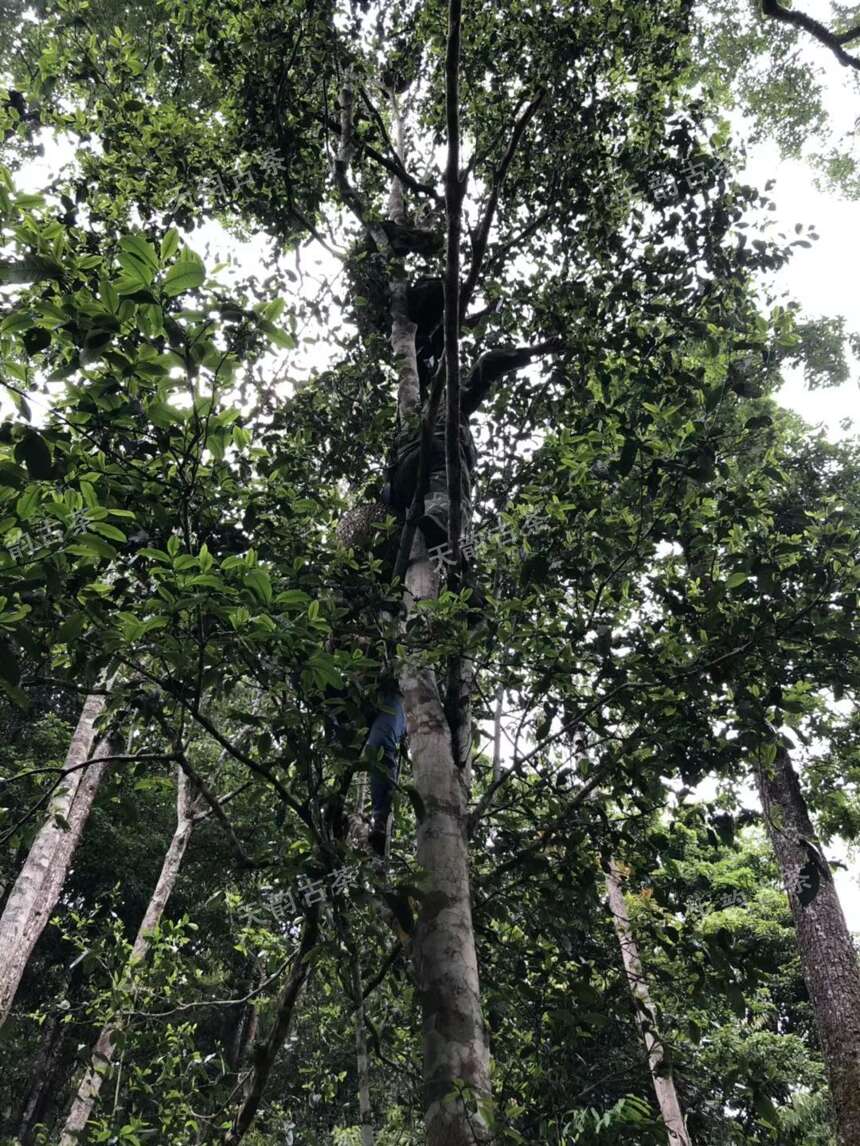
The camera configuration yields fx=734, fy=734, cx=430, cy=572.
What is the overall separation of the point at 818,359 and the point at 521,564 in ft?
36.1

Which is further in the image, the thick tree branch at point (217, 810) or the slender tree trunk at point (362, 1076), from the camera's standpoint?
the thick tree branch at point (217, 810)

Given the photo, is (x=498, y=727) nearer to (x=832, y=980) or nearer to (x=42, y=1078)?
(x=832, y=980)

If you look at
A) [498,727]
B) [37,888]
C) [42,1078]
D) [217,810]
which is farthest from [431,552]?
[42,1078]

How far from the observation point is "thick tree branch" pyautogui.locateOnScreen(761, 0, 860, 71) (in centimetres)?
362

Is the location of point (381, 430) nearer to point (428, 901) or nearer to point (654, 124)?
point (428, 901)

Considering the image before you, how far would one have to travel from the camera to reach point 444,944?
2.13 meters

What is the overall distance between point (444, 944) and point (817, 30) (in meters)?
4.52

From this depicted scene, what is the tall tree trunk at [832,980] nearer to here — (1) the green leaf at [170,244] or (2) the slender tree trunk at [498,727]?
(2) the slender tree trunk at [498,727]

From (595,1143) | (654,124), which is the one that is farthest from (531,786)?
(654,124)

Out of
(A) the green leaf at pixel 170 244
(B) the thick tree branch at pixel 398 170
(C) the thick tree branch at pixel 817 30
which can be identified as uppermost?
(B) the thick tree branch at pixel 398 170

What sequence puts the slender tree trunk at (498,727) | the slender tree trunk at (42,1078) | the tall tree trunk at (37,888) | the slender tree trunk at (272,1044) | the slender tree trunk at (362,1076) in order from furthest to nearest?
the slender tree trunk at (42,1078), the tall tree trunk at (37,888), the slender tree trunk at (498,727), the slender tree trunk at (272,1044), the slender tree trunk at (362,1076)

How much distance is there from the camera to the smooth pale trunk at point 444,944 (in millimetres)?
1831

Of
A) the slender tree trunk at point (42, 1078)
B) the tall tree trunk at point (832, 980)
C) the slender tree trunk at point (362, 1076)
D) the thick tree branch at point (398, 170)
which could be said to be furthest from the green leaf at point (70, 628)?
the slender tree trunk at point (42, 1078)

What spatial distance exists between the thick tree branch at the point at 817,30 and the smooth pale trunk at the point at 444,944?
3683 mm
